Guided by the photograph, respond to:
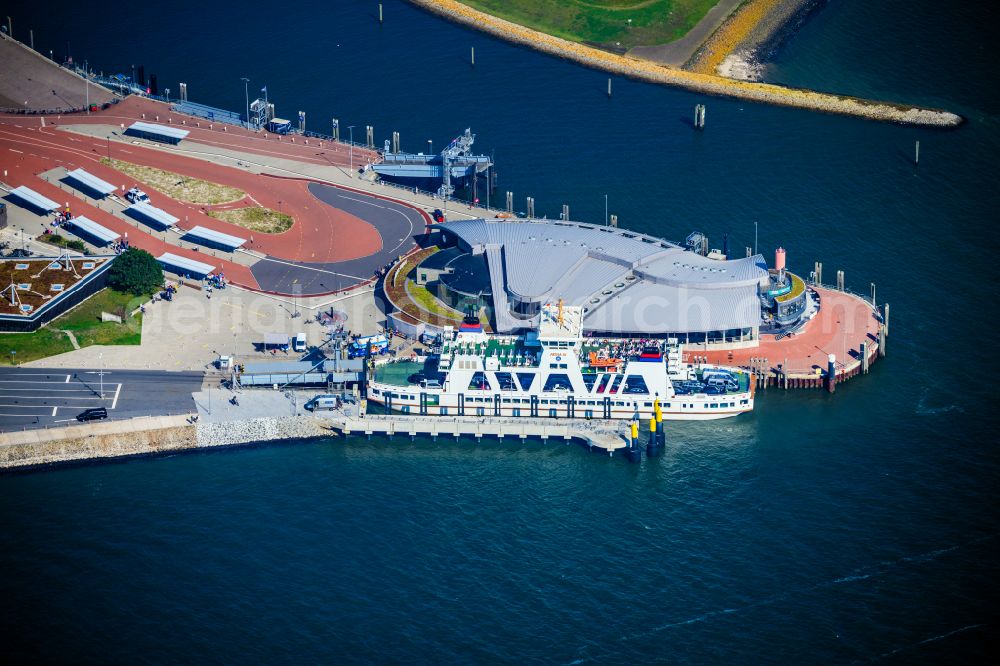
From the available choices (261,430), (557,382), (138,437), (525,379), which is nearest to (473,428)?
(525,379)

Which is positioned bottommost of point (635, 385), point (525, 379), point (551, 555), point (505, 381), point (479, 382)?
point (551, 555)

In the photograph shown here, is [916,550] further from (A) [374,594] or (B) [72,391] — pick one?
(B) [72,391]

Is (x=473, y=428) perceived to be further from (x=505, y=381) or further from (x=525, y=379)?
(x=525, y=379)

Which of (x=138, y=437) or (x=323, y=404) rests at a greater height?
(x=323, y=404)

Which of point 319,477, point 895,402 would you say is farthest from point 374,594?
point 895,402

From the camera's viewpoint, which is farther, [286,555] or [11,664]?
[286,555]

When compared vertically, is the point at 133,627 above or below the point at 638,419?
below

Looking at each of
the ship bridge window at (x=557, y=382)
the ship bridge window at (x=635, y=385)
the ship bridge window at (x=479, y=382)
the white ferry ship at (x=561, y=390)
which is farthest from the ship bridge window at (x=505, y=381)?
the ship bridge window at (x=635, y=385)
